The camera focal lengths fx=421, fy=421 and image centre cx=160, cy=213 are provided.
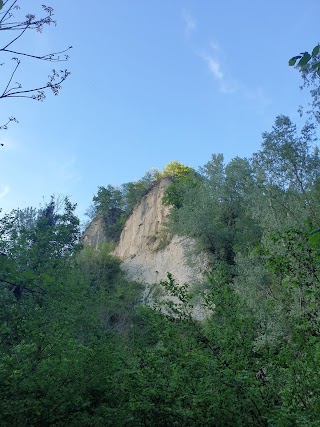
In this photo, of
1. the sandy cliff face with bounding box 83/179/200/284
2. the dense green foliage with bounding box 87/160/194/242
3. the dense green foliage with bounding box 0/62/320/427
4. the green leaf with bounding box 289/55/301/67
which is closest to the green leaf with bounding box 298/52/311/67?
the green leaf with bounding box 289/55/301/67

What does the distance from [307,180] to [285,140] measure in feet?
7.29

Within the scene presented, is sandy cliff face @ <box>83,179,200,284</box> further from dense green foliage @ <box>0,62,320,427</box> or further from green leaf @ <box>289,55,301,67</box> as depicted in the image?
green leaf @ <box>289,55,301,67</box>

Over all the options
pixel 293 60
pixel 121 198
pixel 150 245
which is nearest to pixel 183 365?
pixel 293 60

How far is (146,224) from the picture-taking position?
4128cm

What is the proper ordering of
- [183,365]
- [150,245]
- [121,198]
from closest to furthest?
[183,365]
[150,245]
[121,198]

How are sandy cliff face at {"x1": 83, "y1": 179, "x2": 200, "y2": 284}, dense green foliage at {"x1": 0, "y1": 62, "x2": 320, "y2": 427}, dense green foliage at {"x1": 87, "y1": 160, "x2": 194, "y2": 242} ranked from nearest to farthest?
1. dense green foliage at {"x1": 0, "y1": 62, "x2": 320, "y2": 427}
2. sandy cliff face at {"x1": 83, "y1": 179, "x2": 200, "y2": 284}
3. dense green foliage at {"x1": 87, "y1": 160, "x2": 194, "y2": 242}

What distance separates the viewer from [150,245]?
1575 inches

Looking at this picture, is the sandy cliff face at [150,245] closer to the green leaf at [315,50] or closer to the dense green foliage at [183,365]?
the dense green foliage at [183,365]

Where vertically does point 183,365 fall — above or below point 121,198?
below

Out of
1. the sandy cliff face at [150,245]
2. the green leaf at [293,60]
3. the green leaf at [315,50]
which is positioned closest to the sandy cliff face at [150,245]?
the sandy cliff face at [150,245]

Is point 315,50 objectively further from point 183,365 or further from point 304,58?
point 183,365

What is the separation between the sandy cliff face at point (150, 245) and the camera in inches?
1421

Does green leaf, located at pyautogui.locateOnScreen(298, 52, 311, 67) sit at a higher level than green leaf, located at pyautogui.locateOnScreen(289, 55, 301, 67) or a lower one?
lower

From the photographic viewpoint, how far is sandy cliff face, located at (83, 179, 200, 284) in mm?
36094
